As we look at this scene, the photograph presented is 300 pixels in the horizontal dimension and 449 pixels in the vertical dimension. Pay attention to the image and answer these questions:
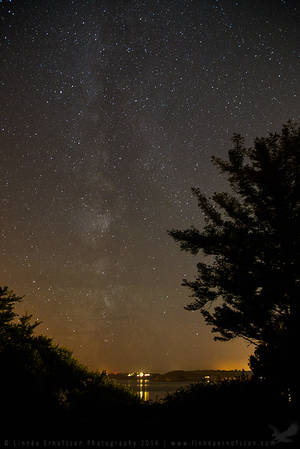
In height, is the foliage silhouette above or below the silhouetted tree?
below

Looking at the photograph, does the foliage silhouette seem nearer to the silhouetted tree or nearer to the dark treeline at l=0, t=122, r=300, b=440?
the dark treeline at l=0, t=122, r=300, b=440

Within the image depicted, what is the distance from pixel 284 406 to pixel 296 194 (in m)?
7.38

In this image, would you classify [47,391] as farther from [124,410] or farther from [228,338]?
[228,338]

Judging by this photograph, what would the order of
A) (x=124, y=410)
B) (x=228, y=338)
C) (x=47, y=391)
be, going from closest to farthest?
(x=124, y=410) < (x=47, y=391) < (x=228, y=338)

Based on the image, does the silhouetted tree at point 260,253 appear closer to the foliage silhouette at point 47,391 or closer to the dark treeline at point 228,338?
the dark treeline at point 228,338

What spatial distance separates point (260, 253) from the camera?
14.9 metres

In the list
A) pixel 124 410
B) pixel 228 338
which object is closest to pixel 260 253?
pixel 228 338

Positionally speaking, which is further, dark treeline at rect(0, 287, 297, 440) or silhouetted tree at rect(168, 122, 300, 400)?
silhouetted tree at rect(168, 122, 300, 400)

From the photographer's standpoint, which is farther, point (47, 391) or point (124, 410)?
point (47, 391)

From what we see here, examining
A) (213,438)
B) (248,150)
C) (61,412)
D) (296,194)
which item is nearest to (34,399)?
(61,412)

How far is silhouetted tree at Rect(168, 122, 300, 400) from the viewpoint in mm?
13766

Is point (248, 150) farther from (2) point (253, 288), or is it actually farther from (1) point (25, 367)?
(1) point (25, 367)

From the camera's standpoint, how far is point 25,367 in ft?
40.8

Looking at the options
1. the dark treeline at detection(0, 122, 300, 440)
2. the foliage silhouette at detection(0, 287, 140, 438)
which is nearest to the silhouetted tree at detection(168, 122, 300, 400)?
the dark treeline at detection(0, 122, 300, 440)
